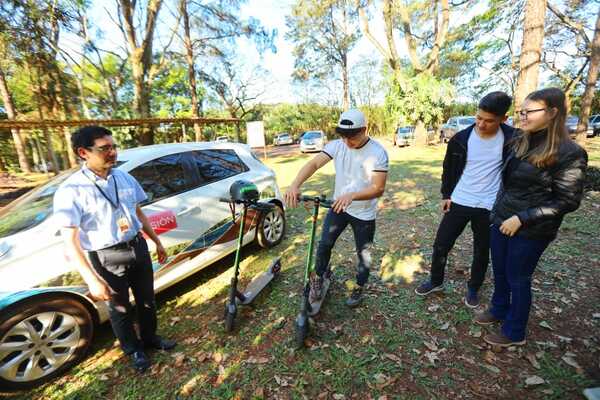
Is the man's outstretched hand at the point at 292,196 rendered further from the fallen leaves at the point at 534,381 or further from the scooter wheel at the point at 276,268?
the fallen leaves at the point at 534,381

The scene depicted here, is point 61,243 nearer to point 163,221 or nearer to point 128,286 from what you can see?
point 128,286

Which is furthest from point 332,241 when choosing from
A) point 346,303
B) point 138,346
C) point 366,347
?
point 138,346

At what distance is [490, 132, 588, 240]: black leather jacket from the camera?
1.81 metres

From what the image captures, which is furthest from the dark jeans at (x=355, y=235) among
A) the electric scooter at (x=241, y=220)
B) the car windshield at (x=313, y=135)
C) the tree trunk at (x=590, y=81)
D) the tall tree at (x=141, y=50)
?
the car windshield at (x=313, y=135)

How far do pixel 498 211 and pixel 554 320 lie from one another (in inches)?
54.4

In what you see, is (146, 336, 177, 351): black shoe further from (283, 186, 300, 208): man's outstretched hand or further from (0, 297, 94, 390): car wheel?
(283, 186, 300, 208): man's outstretched hand

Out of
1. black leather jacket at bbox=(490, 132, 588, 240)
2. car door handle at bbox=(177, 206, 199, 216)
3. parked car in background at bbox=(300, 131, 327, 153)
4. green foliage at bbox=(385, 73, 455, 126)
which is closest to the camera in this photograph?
black leather jacket at bbox=(490, 132, 588, 240)

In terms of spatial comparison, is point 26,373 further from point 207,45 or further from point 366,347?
point 207,45

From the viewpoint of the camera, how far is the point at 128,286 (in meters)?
2.22

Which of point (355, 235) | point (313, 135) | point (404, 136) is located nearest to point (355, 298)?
point (355, 235)

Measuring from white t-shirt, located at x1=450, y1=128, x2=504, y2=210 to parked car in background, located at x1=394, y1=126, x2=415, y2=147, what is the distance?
17.5 metres

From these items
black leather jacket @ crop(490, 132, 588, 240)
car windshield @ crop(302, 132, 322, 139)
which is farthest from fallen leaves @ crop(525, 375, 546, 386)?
car windshield @ crop(302, 132, 322, 139)

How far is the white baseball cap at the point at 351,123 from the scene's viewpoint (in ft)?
7.33

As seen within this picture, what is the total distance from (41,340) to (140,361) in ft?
2.36
